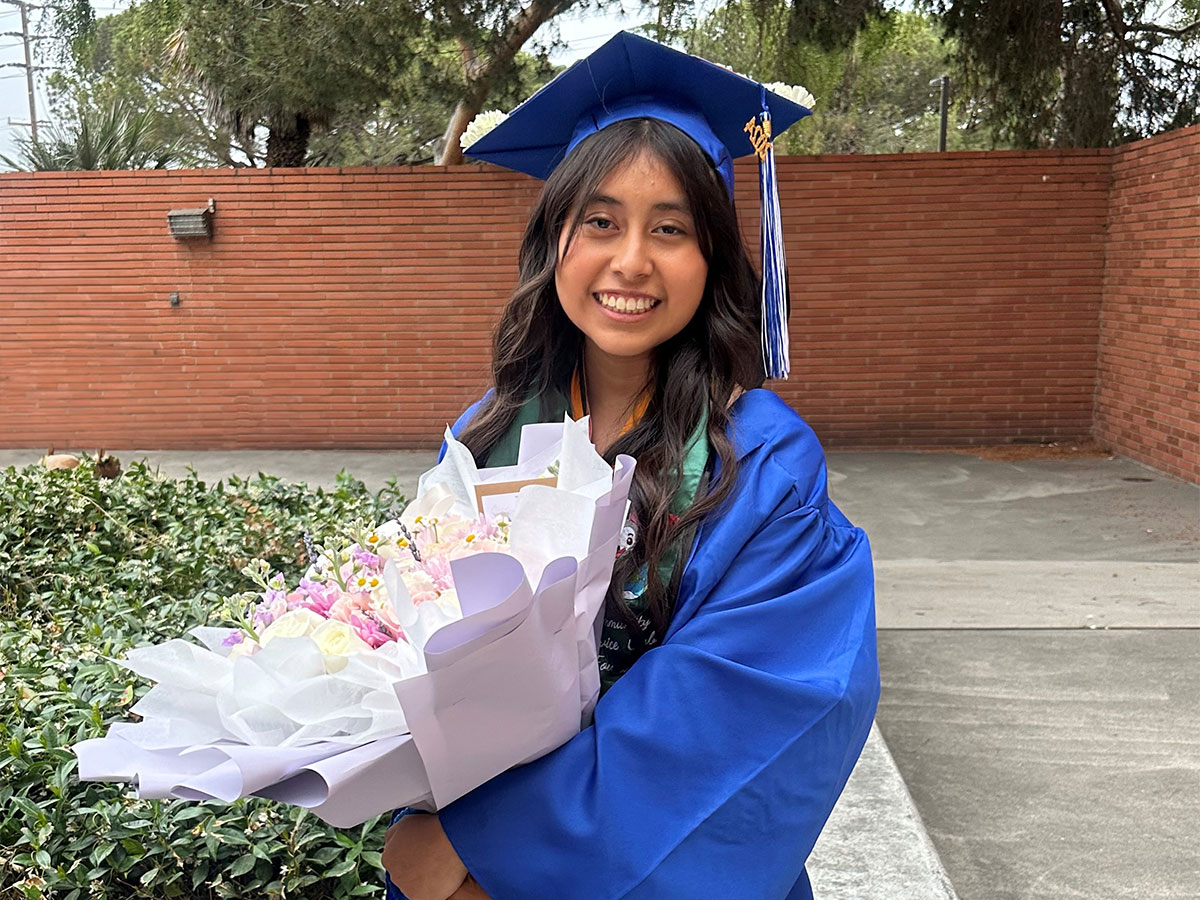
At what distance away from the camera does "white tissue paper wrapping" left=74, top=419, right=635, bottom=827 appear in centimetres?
89

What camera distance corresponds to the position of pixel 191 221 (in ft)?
30.2

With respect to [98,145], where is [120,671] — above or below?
below

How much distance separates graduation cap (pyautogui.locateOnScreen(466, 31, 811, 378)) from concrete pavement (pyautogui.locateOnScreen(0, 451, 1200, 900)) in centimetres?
164

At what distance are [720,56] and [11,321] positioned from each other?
25.4 feet

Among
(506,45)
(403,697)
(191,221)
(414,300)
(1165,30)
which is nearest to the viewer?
A: (403,697)

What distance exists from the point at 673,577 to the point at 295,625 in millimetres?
448

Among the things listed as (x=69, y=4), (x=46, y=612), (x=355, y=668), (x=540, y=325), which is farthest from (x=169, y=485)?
(x=69, y=4)

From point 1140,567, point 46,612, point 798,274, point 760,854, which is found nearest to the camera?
point 760,854

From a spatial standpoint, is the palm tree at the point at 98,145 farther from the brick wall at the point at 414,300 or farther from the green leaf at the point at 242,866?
the green leaf at the point at 242,866

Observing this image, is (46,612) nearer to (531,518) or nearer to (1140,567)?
(531,518)

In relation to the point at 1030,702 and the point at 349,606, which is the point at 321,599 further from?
the point at 1030,702

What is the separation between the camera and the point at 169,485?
15.0ft

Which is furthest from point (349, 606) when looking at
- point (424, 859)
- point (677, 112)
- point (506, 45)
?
point (506, 45)

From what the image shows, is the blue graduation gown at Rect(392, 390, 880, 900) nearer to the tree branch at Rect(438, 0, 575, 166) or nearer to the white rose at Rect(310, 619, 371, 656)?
the white rose at Rect(310, 619, 371, 656)
